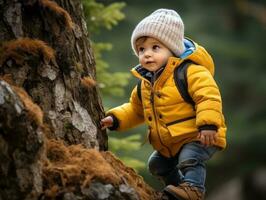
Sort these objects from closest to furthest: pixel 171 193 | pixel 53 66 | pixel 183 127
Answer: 1. pixel 171 193
2. pixel 53 66
3. pixel 183 127

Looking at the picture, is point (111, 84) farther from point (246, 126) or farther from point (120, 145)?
point (246, 126)

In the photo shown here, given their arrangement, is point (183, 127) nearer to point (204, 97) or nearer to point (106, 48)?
point (204, 97)

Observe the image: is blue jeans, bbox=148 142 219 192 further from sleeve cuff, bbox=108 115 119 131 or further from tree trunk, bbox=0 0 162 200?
sleeve cuff, bbox=108 115 119 131

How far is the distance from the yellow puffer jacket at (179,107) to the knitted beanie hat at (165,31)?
4.7 inches

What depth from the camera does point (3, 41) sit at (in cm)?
405

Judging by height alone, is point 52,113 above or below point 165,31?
below

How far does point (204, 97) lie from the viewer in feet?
13.6

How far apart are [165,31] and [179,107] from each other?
1.70ft

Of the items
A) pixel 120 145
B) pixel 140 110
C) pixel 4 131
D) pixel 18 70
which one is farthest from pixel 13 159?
pixel 120 145

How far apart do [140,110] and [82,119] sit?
646 millimetres

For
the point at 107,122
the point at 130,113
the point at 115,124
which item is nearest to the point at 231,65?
the point at 130,113

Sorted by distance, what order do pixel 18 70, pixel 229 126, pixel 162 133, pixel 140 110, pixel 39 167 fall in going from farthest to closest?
pixel 229 126, pixel 140 110, pixel 162 133, pixel 18 70, pixel 39 167

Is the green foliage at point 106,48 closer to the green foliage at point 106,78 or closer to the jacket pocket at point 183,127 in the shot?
the green foliage at point 106,78

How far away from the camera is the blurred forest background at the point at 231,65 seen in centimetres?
1795
